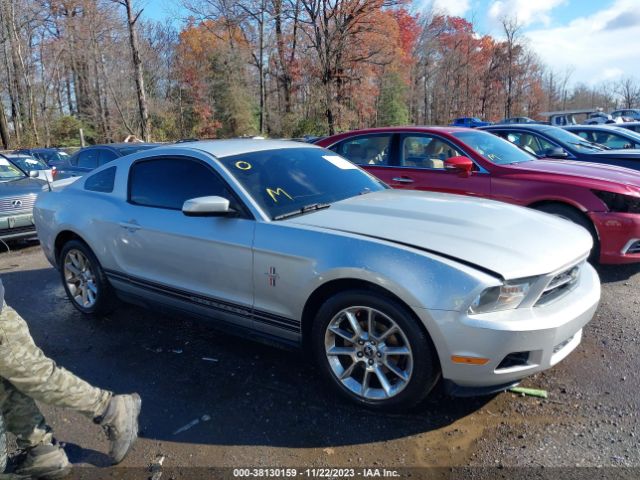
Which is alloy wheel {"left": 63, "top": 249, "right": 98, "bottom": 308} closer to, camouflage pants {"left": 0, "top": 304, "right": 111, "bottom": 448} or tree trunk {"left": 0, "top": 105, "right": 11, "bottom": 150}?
camouflage pants {"left": 0, "top": 304, "right": 111, "bottom": 448}

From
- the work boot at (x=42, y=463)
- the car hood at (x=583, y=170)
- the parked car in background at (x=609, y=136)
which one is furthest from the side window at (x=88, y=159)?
the parked car in background at (x=609, y=136)

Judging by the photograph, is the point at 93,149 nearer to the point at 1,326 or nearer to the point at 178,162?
the point at 178,162

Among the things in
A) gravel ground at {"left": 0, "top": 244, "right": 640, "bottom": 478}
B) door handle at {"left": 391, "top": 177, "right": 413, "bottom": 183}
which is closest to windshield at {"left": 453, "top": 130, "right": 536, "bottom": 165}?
→ door handle at {"left": 391, "top": 177, "right": 413, "bottom": 183}

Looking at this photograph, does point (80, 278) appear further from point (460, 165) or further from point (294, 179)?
point (460, 165)

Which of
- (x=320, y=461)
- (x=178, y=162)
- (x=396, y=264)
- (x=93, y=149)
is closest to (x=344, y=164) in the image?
(x=178, y=162)

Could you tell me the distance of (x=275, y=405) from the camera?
3033mm

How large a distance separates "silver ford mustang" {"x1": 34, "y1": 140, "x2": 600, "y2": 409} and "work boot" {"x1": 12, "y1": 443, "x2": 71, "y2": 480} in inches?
51.3

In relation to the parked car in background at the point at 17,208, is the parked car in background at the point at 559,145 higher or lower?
higher

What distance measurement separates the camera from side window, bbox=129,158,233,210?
141 inches

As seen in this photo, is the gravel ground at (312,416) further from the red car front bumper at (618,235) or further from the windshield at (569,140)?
the windshield at (569,140)

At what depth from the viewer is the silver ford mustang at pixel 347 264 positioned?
2.56 m

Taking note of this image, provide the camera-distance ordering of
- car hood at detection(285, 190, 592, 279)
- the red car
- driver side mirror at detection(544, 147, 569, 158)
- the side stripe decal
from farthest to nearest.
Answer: driver side mirror at detection(544, 147, 569, 158) < the red car < the side stripe decal < car hood at detection(285, 190, 592, 279)

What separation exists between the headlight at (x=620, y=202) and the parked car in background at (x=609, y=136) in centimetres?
552

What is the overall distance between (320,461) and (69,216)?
337 cm
